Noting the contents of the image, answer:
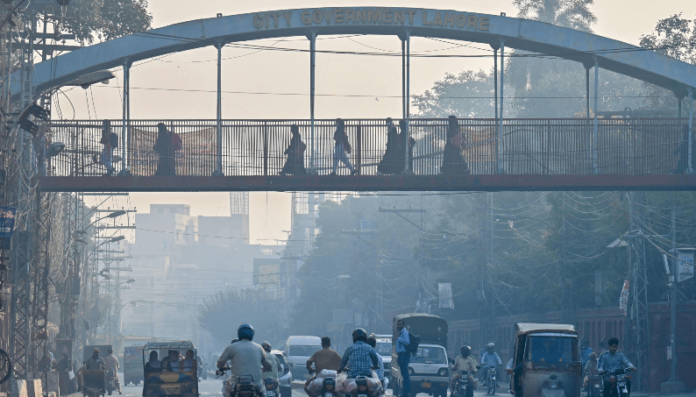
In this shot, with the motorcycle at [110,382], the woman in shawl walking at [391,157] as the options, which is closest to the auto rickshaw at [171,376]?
the woman in shawl walking at [391,157]

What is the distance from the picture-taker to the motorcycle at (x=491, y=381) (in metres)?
Answer: 36.3

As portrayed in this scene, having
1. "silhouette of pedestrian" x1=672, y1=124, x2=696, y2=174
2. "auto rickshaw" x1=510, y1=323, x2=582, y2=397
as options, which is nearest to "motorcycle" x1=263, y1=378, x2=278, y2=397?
"auto rickshaw" x1=510, y1=323, x2=582, y2=397

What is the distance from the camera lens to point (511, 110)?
102 metres

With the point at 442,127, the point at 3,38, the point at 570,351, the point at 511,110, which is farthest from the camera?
the point at 511,110

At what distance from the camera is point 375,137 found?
34.8 meters

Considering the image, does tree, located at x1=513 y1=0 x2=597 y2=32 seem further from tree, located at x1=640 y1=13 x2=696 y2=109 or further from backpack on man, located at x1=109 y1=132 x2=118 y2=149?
backpack on man, located at x1=109 y1=132 x2=118 y2=149

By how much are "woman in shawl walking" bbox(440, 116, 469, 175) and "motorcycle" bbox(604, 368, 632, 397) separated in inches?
592

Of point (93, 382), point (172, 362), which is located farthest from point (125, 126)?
point (172, 362)

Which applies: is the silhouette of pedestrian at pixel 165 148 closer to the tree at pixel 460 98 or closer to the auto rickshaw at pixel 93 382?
the auto rickshaw at pixel 93 382

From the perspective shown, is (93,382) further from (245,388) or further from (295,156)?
(245,388)

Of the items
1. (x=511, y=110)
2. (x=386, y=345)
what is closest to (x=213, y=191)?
(x=386, y=345)

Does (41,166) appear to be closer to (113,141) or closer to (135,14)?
(113,141)

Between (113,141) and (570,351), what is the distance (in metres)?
16.7

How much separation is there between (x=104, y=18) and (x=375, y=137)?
65.6ft
